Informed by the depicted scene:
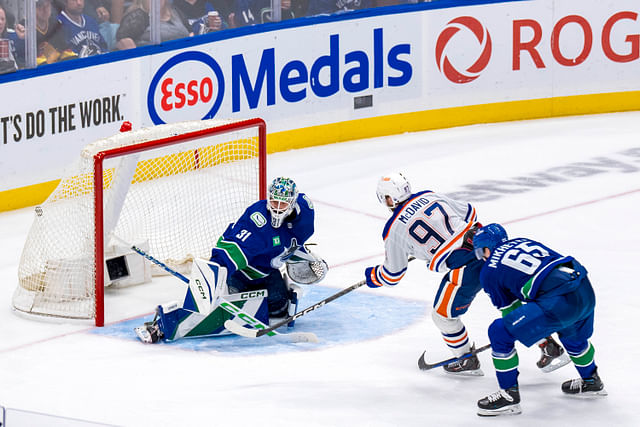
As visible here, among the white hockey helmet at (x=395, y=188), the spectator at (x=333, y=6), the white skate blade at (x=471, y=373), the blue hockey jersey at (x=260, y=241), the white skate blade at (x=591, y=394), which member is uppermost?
the spectator at (x=333, y=6)

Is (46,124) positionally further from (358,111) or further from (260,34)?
(358,111)

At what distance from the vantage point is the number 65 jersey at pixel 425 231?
5887 mm

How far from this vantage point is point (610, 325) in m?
6.69

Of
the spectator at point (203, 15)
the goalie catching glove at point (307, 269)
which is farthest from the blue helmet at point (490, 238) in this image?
the spectator at point (203, 15)

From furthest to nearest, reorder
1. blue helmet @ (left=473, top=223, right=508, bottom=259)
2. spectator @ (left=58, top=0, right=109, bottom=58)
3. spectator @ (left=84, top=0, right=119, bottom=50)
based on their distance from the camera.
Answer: spectator @ (left=84, top=0, right=119, bottom=50), spectator @ (left=58, top=0, right=109, bottom=58), blue helmet @ (left=473, top=223, right=508, bottom=259)

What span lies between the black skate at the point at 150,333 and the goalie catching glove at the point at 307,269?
2.42 ft

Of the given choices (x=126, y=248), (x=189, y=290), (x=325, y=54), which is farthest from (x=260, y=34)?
(x=189, y=290)

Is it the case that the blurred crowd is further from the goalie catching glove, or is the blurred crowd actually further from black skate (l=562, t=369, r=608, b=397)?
black skate (l=562, t=369, r=608, b=397)

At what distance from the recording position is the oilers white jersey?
5887 millimetres

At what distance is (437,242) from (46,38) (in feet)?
13.0

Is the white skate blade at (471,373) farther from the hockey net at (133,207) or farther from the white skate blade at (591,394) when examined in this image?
the hockey net at (133,207)

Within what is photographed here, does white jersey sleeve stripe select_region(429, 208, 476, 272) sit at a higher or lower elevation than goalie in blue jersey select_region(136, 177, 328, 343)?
higher

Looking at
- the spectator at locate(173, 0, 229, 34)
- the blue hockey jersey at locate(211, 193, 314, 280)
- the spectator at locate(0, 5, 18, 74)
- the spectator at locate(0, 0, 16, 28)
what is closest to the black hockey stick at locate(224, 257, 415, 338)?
the blue hockey jersey at locate(211, 193, 314, 280)

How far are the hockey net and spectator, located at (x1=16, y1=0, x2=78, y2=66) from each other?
1.53 metres
